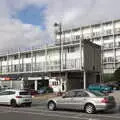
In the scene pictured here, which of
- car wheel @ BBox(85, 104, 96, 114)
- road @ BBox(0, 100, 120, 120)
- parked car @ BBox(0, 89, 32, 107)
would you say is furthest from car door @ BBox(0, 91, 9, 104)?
car wheel @ BBox(85, 104, 96, 114)

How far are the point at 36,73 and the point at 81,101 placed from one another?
4617 cm

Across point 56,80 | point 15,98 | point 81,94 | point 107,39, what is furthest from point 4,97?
point 107,39

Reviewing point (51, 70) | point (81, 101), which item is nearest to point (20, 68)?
point (51, 70)

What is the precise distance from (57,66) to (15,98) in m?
Result: 36.3

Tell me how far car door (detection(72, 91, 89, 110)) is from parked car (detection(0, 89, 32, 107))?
7020 millimetres

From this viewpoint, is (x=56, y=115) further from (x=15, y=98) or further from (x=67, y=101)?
(x=15, y=98)

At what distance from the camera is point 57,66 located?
60938 mm

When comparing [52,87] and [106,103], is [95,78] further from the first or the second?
[106,103]

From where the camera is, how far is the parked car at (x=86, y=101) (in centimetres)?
1822

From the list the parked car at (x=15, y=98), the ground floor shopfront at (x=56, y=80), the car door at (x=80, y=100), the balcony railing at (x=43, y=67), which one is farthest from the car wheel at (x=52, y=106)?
the ground floor shopfront at (x=56, y=80)

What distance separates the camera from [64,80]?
60344 millimetres

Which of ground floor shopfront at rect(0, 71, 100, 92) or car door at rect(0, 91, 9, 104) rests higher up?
ground floor shopfront at rect(0, 71, 100, 92)

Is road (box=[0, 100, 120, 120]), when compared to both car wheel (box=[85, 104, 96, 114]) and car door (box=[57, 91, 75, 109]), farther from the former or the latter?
car door (box=[57, 91, 75, 109])

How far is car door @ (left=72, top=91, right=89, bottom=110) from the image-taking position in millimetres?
18859
